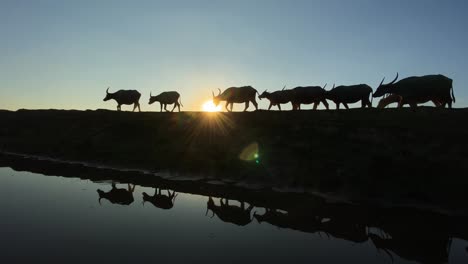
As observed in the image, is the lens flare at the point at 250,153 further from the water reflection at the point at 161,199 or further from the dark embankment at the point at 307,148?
the water reflection at the point at 161,199

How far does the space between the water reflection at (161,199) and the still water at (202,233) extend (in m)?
0.04

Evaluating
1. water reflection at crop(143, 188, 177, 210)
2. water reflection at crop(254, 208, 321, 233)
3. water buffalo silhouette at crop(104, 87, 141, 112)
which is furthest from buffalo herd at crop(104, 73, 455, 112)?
water reflection at crop(143, 188, 177, 210)

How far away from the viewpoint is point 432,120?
2042cm

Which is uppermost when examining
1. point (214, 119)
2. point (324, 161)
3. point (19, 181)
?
point (214, 119)

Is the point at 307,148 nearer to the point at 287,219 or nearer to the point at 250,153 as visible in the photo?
the point at 250,153

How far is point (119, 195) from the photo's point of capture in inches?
701

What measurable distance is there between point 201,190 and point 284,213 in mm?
5389

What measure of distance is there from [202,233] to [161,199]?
17.5 feet

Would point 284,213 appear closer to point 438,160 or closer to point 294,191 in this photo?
point 294,191

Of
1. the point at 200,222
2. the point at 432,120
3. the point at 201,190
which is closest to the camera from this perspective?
the point at 200,222

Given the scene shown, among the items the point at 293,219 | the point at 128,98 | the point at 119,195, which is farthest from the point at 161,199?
the point at 128,98

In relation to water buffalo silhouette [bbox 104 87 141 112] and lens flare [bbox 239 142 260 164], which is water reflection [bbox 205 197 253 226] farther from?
water buffalo silhouette [bbox 104 87 141 112]

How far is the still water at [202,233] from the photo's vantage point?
1005 centimetres

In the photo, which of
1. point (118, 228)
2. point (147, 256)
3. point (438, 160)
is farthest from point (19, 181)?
point (438, 160)
